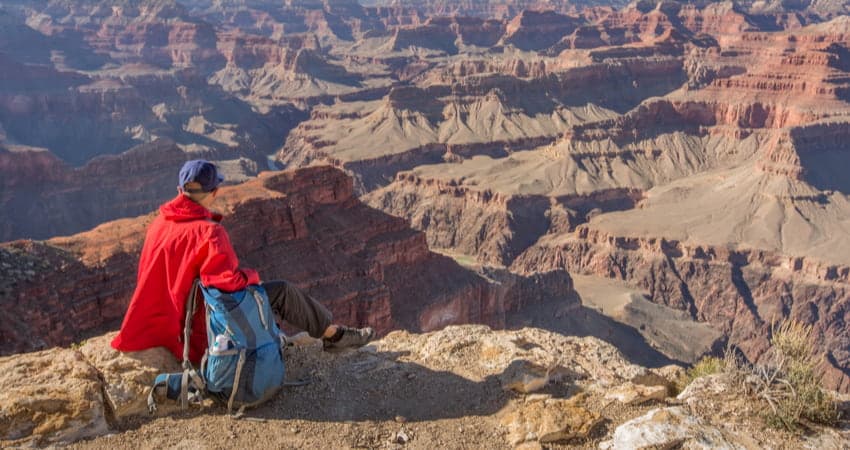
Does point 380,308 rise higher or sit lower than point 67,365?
lower

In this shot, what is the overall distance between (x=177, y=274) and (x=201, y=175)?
1473 mm

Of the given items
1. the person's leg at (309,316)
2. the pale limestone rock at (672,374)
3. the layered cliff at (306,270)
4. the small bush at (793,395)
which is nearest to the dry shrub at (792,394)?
the small bush at (793,395)

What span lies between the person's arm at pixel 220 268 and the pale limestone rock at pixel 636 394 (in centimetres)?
565

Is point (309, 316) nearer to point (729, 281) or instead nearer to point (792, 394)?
point (792, 394)

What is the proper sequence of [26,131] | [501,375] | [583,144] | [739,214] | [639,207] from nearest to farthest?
[501,375]
[739,214]
[639,207]
[583,144]
[26,131]

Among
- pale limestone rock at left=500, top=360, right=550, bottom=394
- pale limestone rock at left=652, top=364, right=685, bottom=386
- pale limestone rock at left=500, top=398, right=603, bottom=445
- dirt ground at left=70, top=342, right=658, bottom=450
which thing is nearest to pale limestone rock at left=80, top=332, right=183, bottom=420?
dirt ground at left=70, top=342, right=658, bottom=450

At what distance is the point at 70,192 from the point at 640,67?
353 ft

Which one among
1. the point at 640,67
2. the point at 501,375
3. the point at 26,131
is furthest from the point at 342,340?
the point at 640,67

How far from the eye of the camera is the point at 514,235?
263 ft

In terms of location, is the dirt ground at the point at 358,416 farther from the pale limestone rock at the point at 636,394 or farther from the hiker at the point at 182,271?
the hiker at the point at 182,271

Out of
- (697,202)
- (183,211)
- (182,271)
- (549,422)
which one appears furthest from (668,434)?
(697,202)

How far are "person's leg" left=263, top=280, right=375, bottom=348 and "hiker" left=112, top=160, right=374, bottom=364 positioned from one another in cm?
2

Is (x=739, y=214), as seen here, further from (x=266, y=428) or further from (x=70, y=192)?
(x=266, y=428)

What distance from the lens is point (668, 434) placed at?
9641mm
